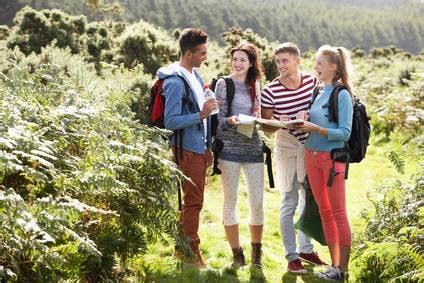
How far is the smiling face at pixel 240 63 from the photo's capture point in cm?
575

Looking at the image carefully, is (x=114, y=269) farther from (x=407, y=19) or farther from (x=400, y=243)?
(x=407, y=19)

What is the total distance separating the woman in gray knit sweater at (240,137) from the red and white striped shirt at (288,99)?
0.13m

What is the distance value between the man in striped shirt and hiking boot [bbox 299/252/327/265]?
349 millimetres

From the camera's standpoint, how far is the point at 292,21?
358 ft

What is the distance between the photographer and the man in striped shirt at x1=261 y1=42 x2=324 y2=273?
19.2 ft

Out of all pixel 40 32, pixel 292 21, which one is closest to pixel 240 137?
pixel 40 32

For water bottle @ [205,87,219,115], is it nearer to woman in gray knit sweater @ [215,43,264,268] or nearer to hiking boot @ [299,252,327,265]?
woman in gray knit sweater @ [215,43,264,268]

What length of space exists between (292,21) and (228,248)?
106034 mm

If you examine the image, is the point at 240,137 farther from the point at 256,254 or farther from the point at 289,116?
the point at 256,254

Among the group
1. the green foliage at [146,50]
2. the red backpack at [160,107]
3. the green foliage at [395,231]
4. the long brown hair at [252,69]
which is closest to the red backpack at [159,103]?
the red backpack at [160,107]

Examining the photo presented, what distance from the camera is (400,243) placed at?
5.13m

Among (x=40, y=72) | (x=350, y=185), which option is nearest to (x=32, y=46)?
(x=350, y=185)

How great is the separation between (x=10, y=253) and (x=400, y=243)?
3258 mm

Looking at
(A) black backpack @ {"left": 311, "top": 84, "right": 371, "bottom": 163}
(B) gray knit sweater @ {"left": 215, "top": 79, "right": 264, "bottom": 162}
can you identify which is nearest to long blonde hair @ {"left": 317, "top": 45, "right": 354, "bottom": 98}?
(A) black backpack @ {"left": 311, "top": 84, "right": 371, "bottom": 163}
